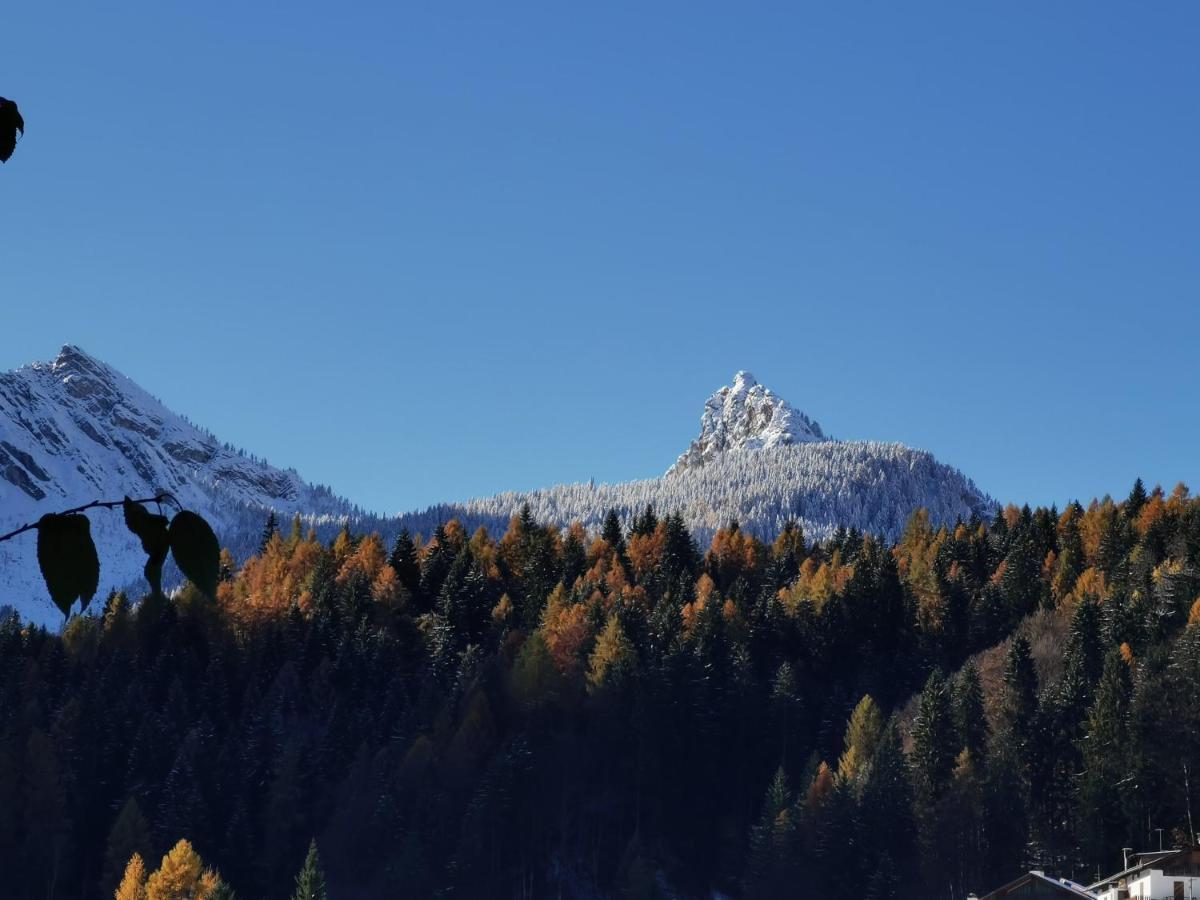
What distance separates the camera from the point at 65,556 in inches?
261

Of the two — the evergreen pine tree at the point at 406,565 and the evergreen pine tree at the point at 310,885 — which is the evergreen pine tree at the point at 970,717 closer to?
the evergreen pine tree at the point at 310,885

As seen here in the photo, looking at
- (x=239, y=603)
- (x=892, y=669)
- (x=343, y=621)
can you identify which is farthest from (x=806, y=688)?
(x=239, y=603)

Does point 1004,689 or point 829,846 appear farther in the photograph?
point 1004,689

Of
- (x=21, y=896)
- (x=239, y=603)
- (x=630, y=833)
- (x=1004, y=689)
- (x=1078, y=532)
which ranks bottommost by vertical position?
(x=21, y=896)

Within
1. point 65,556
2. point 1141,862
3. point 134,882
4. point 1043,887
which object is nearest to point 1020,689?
point 1141,862

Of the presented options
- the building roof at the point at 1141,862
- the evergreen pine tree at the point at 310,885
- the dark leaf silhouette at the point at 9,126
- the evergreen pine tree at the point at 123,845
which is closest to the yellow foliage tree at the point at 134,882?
the evergreen pine tree at the point at 123,845

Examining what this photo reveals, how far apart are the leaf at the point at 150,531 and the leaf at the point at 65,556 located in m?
0.18

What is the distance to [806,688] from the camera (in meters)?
134

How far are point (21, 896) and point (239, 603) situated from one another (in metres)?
37.7

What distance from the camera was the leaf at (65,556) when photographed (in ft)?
21.5

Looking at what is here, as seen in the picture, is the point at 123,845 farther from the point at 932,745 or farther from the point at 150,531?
the point at 150,531

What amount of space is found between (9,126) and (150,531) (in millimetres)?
1577

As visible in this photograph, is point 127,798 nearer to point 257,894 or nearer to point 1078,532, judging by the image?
point 257,894

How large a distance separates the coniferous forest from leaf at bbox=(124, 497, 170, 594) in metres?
95.9
